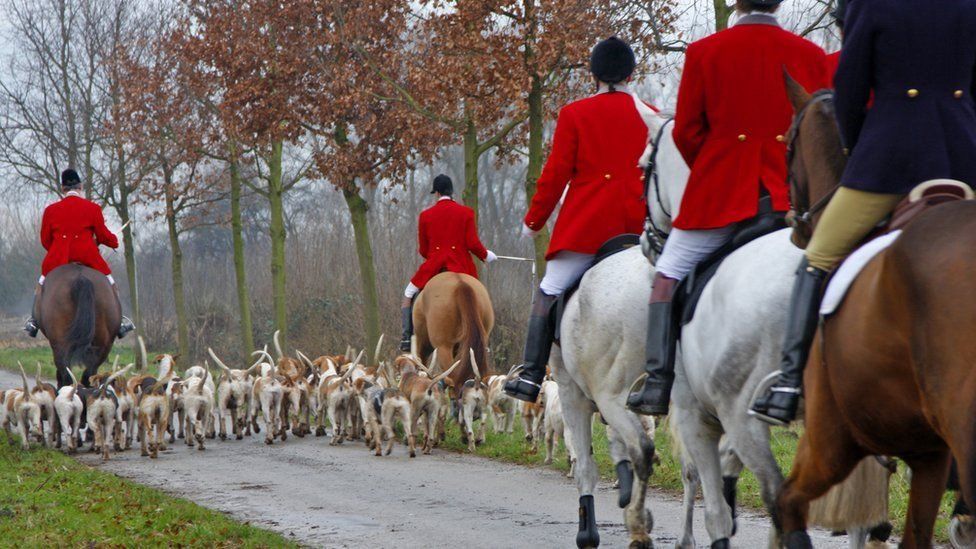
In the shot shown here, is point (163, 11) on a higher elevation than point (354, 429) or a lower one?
higher

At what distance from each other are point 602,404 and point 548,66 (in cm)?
792

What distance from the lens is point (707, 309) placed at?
5043 mm

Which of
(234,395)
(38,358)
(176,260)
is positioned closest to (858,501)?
(234,395)

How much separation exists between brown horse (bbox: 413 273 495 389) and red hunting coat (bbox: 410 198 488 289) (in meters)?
0.18

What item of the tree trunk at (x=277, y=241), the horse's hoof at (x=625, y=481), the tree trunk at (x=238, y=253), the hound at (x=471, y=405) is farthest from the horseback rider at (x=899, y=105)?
the tree trunk at (x=238, y=253)

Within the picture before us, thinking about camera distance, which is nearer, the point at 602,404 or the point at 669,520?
the point at 602,404

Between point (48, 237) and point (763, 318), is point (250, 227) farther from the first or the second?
point (763, 318)

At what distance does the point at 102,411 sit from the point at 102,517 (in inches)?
168

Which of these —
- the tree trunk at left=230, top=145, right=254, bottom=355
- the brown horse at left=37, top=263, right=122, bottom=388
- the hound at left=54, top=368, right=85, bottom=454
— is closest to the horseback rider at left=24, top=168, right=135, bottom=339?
the brown horse at left=37, top=263, right=122, bottom=388

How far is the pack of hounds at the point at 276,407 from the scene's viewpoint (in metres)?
12.0

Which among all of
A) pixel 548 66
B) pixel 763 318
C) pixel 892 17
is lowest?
pixel 763 318

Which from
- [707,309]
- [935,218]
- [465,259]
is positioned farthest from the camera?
[465,259]

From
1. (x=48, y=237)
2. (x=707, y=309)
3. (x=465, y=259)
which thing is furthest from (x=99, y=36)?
(x=707, y=309)

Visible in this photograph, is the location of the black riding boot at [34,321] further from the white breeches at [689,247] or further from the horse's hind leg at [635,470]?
the white breeches at [689,247]
